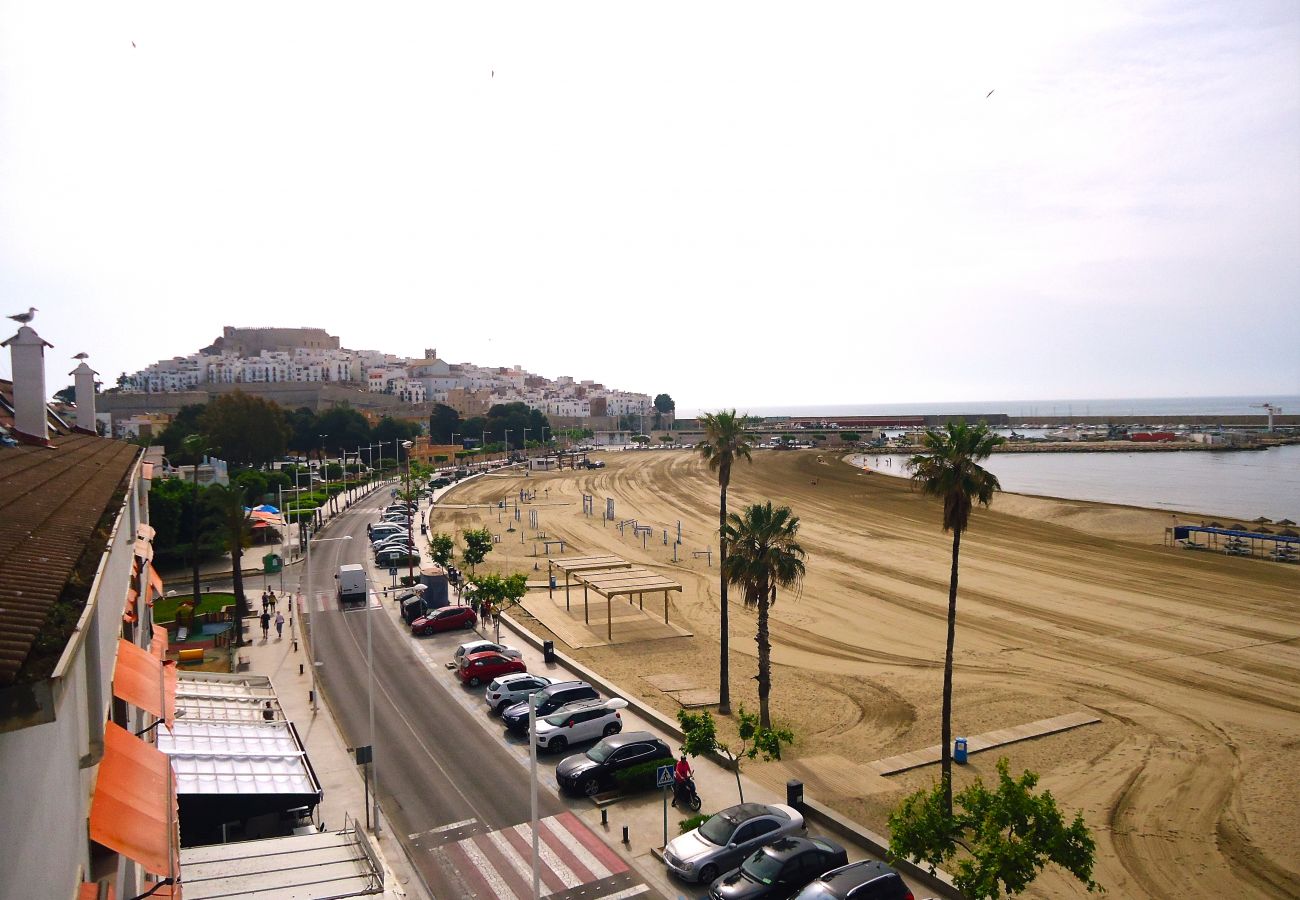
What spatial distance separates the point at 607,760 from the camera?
18.1 metres

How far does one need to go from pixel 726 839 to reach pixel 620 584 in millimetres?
18225

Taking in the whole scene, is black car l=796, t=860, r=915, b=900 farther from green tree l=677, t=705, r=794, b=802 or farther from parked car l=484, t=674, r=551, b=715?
parked car l=484, t=674, r=551, b=715

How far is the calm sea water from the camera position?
74.7 m

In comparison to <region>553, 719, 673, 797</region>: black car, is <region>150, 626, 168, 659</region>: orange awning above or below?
above

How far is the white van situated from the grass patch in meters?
4.67

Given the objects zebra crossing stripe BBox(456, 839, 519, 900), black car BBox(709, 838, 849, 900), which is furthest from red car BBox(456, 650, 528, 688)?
black car BBox(709, 838, 849, 900)

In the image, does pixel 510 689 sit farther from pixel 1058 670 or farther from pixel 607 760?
pixel 1058 670

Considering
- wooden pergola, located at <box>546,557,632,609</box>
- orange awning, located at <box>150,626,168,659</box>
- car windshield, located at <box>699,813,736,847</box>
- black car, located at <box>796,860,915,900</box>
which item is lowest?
car windshield, located at <box>699,813,736,847</box>

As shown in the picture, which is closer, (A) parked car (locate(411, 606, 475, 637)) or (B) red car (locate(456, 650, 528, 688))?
(B) red car (locate(456, 650, 528, 688))

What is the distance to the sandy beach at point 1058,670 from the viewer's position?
56.8 ft

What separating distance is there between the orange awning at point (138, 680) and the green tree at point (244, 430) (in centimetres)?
7651

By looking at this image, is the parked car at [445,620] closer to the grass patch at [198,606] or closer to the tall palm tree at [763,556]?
the grass patch at [198,606]

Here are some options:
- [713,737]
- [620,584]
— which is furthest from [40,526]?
[620,584]

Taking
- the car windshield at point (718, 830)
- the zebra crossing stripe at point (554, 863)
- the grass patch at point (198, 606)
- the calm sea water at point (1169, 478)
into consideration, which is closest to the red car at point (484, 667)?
the zebra crossing stripe at point (554, 863)
